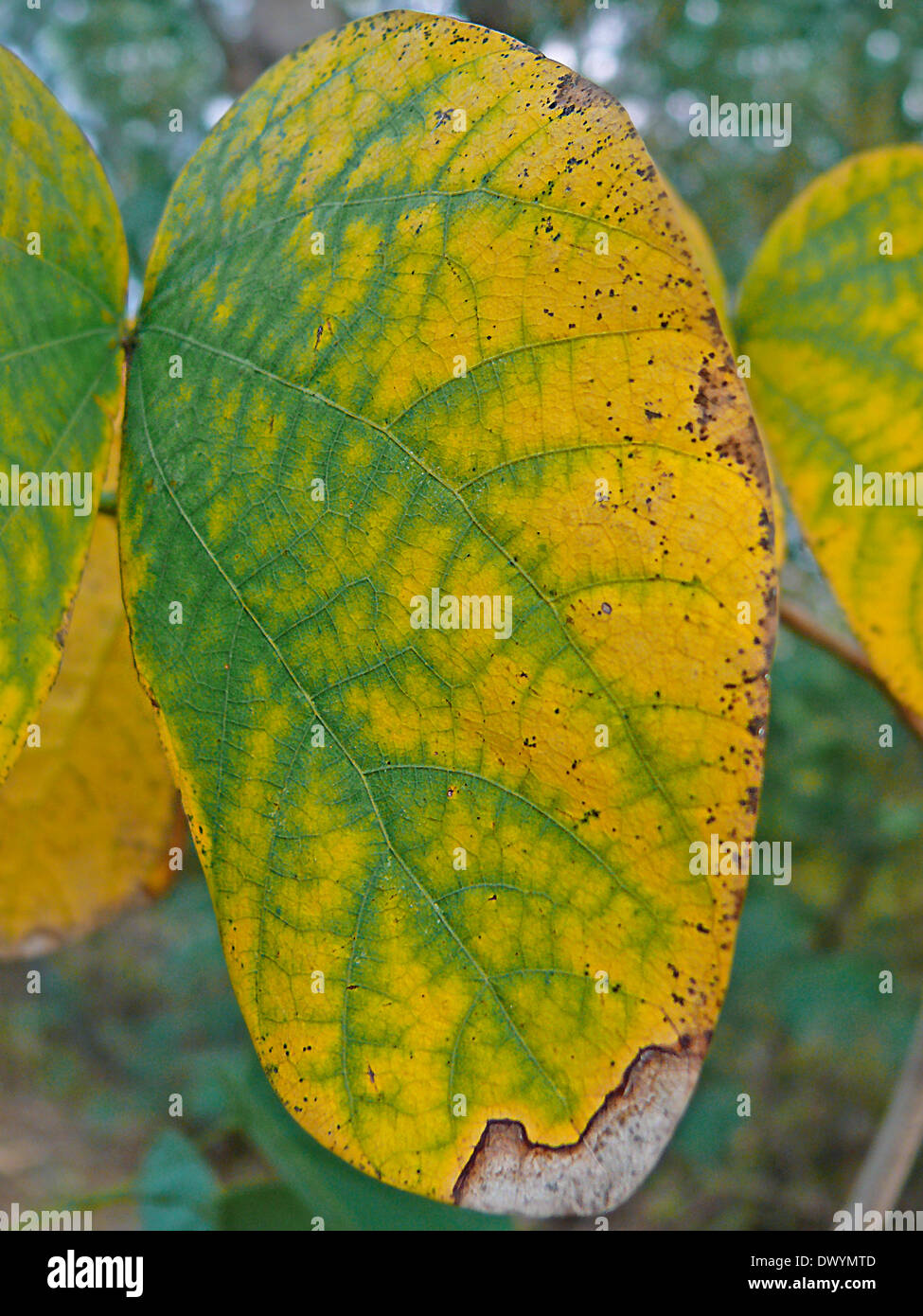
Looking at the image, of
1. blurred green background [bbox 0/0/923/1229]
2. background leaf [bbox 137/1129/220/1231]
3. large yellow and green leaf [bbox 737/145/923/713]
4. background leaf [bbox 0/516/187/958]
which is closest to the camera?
large yellow and green leaf [bbox 737/145/923/713]

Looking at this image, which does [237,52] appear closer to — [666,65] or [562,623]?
[562,623]

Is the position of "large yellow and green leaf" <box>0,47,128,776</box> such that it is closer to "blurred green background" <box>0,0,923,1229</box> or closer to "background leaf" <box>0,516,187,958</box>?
"background leaf" <box>0,516,187,958</box>

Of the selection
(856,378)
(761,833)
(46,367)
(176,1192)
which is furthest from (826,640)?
(761,833)

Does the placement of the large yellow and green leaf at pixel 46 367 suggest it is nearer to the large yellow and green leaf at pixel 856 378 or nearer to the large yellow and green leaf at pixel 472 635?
the large yellow and green leaf at pixel 472 635

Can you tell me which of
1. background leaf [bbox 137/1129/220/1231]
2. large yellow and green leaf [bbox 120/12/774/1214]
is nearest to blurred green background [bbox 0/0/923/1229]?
background leaf [bbox 137/1129/220/1231]

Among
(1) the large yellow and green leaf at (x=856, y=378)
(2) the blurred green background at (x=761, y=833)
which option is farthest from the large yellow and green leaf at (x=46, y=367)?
(2) the blurred green background at (x=761, y=833)

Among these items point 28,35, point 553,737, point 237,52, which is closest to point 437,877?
point 553,737

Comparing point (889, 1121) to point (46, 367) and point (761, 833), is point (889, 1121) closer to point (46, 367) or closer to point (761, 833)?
point (46, 367)
